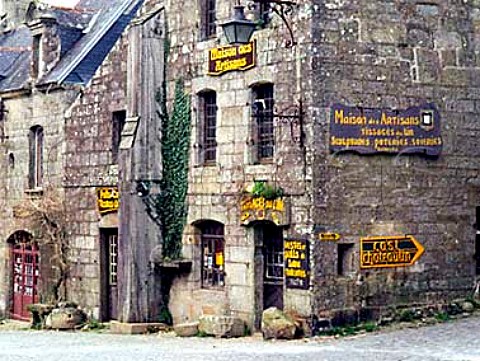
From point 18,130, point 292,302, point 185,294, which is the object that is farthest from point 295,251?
point 18,130

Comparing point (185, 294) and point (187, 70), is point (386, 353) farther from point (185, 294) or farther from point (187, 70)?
point (187, 70)

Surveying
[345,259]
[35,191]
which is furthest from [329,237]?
[35,191]

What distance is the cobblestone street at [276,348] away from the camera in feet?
53.4

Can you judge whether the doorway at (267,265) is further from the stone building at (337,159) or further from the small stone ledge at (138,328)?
the small stone ledge at (138,328)

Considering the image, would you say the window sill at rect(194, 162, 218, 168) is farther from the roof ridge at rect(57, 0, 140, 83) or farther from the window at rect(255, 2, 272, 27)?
the roof ridge at rect(57, 0, 140, 83)

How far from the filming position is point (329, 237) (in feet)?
62.0

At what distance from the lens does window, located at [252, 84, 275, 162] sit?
20.0 metres

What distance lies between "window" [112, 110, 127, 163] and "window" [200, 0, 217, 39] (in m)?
3.31

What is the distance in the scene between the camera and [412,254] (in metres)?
19.7

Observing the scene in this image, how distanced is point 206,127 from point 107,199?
3661 millimetres

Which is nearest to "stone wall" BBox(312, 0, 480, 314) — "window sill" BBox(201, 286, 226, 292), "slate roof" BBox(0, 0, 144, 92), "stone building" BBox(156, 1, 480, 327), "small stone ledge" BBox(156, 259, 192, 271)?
"stone building" BBox(156, 1, 480, 327)

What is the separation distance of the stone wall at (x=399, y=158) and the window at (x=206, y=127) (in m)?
3.16

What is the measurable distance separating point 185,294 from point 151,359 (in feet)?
17.0

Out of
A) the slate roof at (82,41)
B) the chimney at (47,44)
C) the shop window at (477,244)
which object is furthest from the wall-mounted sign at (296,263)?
the chimney at (47,44)
